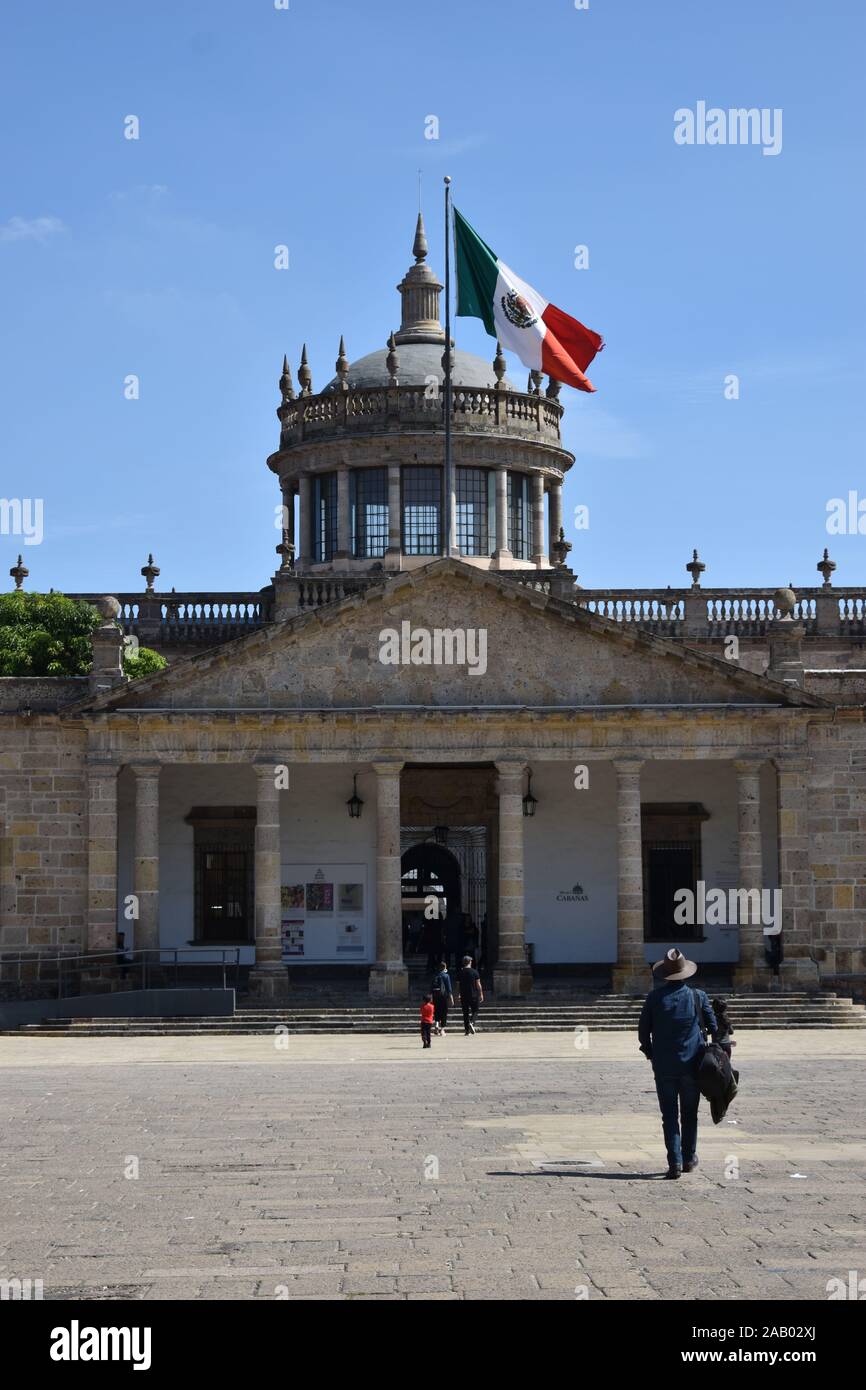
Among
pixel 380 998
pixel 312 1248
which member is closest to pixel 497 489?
pixel 380 998

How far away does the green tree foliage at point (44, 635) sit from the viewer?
142ft

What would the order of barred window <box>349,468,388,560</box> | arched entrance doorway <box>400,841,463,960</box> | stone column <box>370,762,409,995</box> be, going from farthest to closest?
barred window <box>349,468,388,560</box>, arched entrance doorway <box>400,841,463,960</box>, stone column <box>370,762,409,995</box>

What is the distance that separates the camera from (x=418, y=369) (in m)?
52.6

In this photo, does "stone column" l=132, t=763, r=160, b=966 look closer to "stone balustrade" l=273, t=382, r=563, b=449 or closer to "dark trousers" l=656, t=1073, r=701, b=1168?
"stone balustrade" l=273, t=382, r=563, b=449

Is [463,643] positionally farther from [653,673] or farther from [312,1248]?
[312,1248]

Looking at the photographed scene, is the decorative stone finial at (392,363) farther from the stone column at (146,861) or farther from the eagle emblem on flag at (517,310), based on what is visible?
the stone column at (146,861)

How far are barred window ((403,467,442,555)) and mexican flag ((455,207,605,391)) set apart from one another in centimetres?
853

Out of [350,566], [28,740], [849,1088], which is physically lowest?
[849,1088]

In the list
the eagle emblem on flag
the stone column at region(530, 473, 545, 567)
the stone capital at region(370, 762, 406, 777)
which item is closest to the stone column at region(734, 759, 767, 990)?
the stone capital at region(370, 762, 406, 777)

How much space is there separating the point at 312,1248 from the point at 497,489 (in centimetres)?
3867

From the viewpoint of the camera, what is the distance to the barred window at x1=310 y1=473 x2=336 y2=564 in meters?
50.8

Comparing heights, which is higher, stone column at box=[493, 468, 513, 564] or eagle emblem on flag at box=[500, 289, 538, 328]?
eagle emblem on flag at box=[500, 289, 538, 328]

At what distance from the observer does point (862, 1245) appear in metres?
13.0
